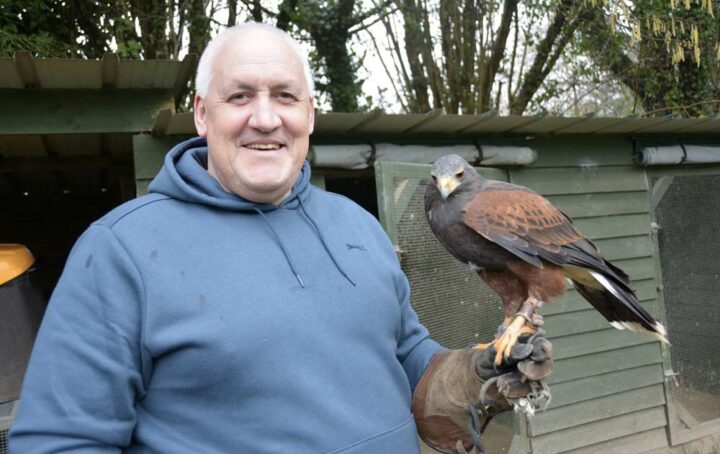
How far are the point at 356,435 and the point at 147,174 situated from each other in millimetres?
2402

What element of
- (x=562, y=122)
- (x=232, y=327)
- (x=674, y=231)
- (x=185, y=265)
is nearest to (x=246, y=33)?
(x=185, y=265)

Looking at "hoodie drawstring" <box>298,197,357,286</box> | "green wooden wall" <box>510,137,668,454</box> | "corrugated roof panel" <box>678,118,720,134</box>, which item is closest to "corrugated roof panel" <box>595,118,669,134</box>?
"green wooden wall" <box>510,137,668,454</box>

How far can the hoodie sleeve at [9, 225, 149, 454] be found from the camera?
119 cm

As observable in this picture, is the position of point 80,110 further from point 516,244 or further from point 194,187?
point 516,244

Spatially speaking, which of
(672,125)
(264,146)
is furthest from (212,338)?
(672,125)

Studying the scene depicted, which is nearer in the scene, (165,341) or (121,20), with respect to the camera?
(165,341)

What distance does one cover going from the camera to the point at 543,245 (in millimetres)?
2094

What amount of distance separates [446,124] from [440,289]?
3.62 feet

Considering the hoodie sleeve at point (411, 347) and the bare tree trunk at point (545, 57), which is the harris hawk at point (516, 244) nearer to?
the hoodie sleeve at point (411, 347)

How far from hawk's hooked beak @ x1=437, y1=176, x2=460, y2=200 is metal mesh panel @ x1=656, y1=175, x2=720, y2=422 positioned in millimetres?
3901

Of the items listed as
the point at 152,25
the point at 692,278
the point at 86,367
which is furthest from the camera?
the point at 152,25

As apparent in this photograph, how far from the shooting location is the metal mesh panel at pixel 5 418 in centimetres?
283

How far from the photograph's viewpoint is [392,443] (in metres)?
1.53

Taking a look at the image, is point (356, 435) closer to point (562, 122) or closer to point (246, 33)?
point (246, 33)
